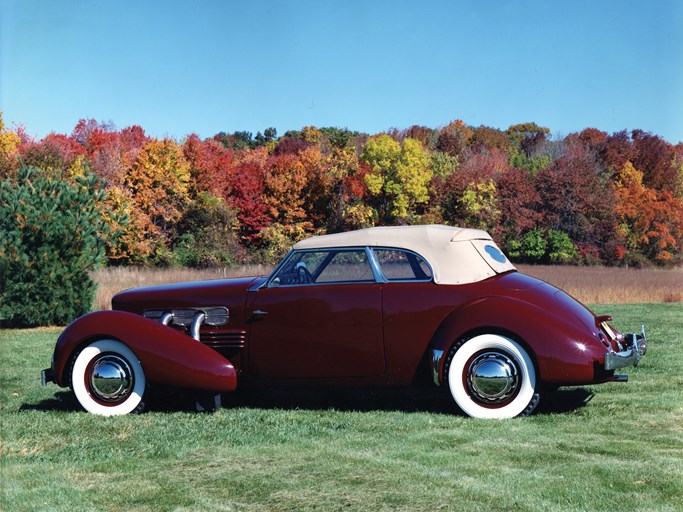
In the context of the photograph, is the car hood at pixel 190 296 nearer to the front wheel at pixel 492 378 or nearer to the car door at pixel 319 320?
the car door at pixel 319 320

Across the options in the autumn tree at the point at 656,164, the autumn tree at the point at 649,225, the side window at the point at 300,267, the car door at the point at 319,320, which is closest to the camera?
the car door at the point at 319,320

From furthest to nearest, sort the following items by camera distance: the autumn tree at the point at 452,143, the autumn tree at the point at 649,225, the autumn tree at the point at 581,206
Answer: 1. the autumn tree at the point at 452,143
2. the autumn tree at the point at 649,225
3. the autumn tree at the point at 581,206

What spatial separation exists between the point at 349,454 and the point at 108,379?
276 centimetres

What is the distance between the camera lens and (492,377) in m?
7.04

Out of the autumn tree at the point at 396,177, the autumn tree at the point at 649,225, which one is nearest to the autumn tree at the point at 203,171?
the autumn tree at the point at 396,177

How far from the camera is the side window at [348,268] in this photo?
752cm

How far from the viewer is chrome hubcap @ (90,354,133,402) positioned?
24.9ft

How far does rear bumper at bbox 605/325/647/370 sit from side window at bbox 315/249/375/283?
2.10 metres

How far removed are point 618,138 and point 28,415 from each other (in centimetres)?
6942

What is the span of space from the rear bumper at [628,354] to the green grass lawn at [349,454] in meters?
0.43

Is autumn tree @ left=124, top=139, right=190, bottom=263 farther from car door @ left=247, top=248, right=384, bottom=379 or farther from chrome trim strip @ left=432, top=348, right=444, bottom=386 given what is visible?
chrome trim strip @ left=432, top=348, right=444, bottom=386

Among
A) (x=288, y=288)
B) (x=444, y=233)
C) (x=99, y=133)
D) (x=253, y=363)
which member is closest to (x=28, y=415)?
(x=253, y=363)

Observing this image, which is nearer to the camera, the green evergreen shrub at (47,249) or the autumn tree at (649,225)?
the green evergreen shrub at (47,249)

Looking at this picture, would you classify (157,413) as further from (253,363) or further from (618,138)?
(618,138)
